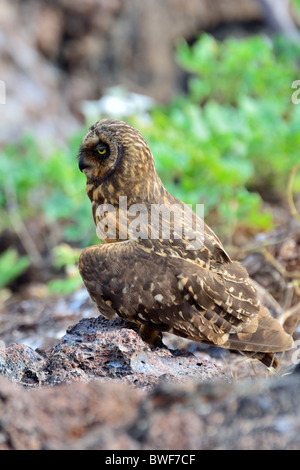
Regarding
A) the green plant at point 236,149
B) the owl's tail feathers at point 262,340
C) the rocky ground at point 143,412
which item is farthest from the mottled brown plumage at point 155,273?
the green plant at point 236,149

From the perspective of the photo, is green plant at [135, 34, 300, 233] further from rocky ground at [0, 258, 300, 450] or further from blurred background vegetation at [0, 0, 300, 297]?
rocky ground at [0, 258, 300, 450]

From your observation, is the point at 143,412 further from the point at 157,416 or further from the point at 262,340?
the point at 262,340

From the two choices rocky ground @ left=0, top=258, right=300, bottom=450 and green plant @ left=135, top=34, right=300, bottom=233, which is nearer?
rocky ground @ left=0, top=258, right=300, bottom=450

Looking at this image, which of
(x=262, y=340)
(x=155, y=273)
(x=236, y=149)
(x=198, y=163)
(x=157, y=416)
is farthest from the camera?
(x=236, y=149)

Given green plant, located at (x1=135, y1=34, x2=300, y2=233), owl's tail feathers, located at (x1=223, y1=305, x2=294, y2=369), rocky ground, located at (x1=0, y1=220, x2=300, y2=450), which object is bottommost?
owl's tail feathers, located at (x1=223, y1=305, x2=294, y2=369)

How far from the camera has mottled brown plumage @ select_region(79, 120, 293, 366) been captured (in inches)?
135

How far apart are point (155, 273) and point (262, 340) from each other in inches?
27.9

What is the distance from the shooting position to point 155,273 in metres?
3.44

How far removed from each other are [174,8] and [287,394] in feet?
37.9

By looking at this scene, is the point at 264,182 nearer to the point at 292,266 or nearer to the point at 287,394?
the point at 292,266

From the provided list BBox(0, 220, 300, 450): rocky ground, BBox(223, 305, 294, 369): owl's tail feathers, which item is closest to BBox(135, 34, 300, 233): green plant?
BBox(223, 305, 294, 369): owl's tail feathers

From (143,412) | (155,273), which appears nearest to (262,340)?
(155,273)

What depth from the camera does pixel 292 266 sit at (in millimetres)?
5258

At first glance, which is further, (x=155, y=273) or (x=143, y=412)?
(x=155, y=273)
